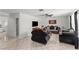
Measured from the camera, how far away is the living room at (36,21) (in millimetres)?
2234

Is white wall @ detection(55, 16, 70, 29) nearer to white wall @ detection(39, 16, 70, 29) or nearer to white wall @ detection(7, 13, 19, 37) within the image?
white wall @ detection(39, 16, 70, 29)

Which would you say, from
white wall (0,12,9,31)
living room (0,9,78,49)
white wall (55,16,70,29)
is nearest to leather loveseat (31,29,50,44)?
living room (0,9,78,49)

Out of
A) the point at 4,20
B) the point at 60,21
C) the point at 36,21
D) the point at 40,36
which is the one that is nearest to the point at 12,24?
the point at 4,20

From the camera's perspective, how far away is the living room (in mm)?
2234

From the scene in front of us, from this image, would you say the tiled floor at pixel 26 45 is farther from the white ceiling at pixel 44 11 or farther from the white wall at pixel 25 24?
the white ceiling at pixel 44 11

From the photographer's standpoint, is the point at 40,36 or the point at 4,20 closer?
the point at 4,20

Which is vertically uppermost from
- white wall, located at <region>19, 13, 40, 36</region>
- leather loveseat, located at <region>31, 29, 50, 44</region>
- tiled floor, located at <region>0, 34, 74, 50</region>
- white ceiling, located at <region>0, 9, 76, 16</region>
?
white ceiling, located at <region>0, 9, 76, 16</region>

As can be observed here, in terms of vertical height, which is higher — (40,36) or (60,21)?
(60,21)

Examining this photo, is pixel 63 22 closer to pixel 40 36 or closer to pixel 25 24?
pixel 40 36

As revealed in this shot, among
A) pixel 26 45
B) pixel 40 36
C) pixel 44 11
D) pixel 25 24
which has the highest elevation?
pixel 44 11

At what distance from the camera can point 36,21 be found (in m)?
2.31

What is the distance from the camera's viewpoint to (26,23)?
229 cm
